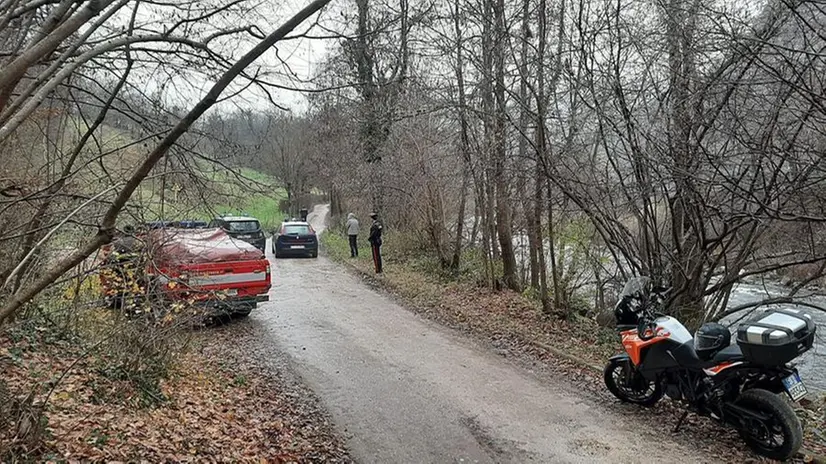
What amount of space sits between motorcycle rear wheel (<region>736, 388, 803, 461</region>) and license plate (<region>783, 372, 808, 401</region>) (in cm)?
11

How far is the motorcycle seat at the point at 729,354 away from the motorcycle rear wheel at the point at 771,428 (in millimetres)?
301

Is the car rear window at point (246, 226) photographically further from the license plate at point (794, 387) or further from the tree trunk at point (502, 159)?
the license plate at point (794, 387)

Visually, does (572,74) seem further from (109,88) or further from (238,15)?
(109,88)

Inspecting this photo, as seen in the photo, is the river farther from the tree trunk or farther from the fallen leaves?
the fallen leaves

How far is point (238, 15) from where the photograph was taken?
16.9 ft

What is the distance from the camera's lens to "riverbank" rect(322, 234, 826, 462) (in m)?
5.30

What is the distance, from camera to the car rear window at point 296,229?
842 inches

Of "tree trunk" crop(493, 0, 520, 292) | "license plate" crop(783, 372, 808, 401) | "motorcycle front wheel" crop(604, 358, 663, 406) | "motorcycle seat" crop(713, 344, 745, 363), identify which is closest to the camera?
"license plate" crop(783, 372, 808, 401)

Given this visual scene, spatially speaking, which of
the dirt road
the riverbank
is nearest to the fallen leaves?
the dirt road

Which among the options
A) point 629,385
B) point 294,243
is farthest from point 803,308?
point 294,243

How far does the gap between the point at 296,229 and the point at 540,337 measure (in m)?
14.5

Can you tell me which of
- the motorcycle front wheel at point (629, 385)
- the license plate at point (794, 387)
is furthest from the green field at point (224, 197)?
the license plate at point (794, 387)

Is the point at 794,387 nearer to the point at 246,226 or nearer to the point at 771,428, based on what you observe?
the point at 771,428

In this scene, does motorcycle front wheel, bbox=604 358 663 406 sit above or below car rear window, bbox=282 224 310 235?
below
